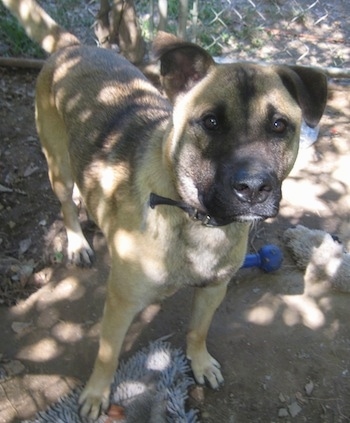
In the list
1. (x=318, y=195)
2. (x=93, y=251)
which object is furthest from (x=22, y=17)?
(x=318, y=195)

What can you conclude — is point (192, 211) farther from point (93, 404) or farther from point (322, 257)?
point (322, 257)

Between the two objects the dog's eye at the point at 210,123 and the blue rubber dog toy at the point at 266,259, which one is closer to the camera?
the dog's eye at the point at 210,123

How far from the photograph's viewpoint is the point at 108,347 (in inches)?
111

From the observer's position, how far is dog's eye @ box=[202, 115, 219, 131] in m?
2.14

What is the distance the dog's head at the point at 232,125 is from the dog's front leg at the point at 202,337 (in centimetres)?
→ 74

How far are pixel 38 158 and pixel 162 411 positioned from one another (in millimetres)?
2644

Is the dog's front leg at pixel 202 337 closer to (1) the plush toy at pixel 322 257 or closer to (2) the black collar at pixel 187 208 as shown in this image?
(2) the black collar at pixel 187 208

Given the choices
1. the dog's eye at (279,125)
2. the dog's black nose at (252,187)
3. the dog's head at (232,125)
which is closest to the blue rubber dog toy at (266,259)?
the dog's head at (232,125)

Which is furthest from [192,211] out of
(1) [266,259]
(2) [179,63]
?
(1) [266,259]

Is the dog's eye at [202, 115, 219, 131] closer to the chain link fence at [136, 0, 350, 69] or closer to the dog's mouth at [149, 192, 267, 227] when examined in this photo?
the dog's mouth at [149, 192, 267, 227]

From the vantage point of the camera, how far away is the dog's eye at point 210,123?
2137mm

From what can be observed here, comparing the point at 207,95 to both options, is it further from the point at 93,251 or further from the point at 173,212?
the point at 93,251

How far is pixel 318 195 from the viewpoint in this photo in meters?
4.51

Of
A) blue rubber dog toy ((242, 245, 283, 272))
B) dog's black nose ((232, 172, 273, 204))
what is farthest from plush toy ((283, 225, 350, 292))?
dog's black nose ((232, 172, 273, 204))
